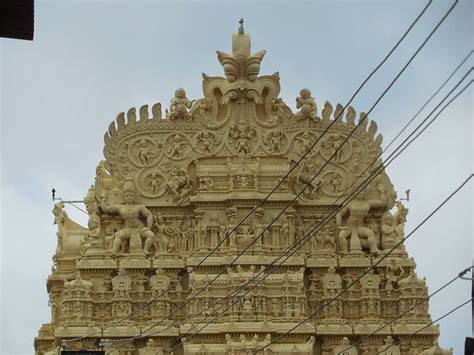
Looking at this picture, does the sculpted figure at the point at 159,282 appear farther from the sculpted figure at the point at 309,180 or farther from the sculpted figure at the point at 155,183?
the sculpted figure at the point at 309,180

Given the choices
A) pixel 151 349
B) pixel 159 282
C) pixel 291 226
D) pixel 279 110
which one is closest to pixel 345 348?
pixel 291 226

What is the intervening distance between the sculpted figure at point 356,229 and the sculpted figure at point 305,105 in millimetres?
2050

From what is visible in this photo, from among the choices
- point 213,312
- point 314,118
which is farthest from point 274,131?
point 213,312

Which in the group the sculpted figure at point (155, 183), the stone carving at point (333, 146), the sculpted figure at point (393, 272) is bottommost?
the sculpted figure at point (393, 272)

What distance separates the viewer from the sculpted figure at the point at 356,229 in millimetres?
31031

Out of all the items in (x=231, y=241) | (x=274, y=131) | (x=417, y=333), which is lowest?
(x=417, y=333)

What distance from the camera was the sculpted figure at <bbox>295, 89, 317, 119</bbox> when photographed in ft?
104

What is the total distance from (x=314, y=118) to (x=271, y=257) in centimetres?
325

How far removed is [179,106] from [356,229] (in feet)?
14.8

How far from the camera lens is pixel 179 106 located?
3166 cm

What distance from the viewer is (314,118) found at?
31.9 m

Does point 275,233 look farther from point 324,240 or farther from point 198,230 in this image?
point 198,230

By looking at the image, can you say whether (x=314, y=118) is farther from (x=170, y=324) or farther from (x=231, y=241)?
(x=170, y=324)

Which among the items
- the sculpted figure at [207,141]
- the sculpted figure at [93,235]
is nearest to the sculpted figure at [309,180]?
the sculpted figure at [207,141]
